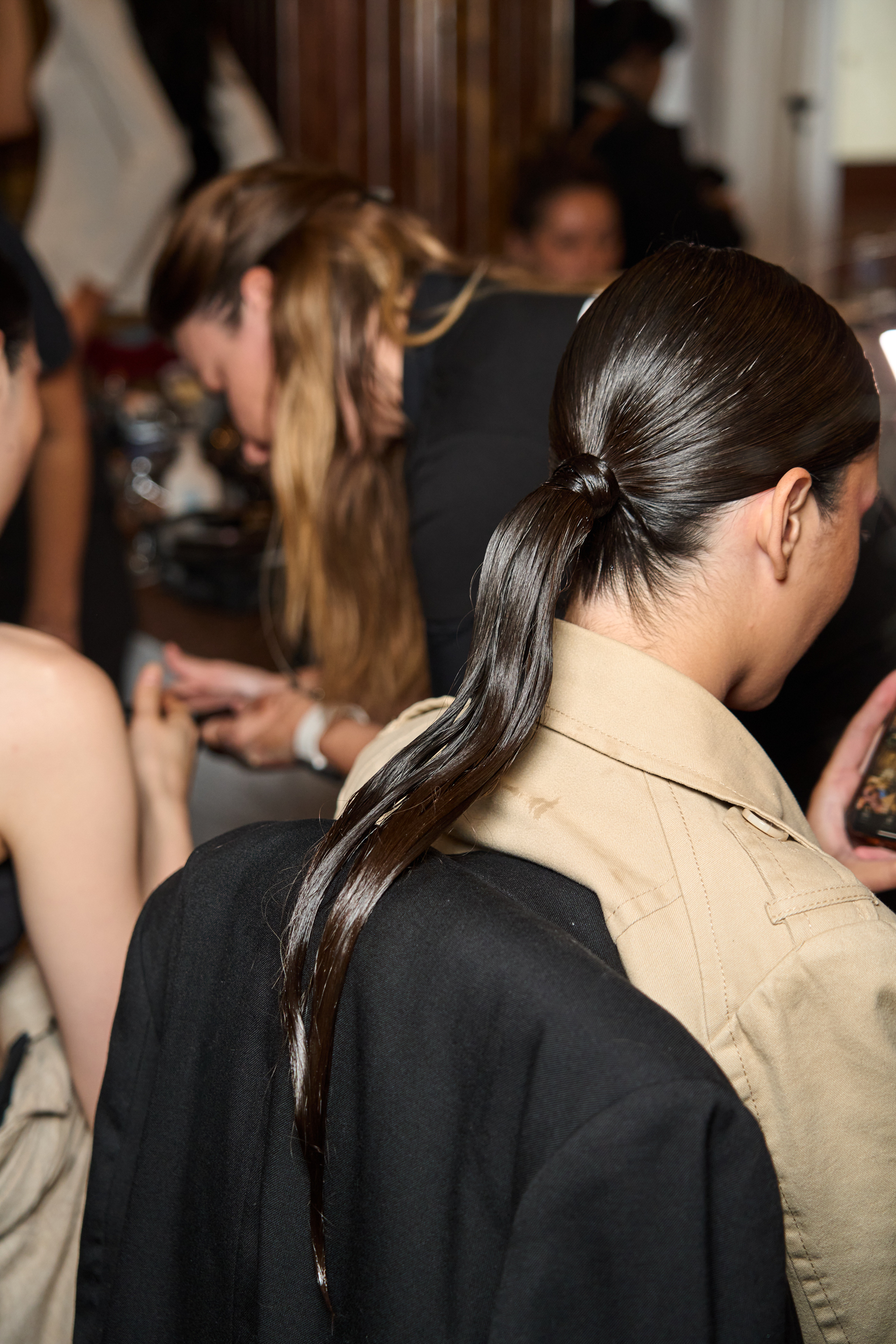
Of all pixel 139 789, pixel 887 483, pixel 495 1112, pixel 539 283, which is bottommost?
pixel 139 789

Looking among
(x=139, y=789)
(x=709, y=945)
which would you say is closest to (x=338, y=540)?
(x=139, y=789)

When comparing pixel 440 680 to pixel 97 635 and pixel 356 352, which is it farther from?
pixel 97 635

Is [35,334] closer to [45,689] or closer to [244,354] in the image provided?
[244,354]

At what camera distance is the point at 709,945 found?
57cm

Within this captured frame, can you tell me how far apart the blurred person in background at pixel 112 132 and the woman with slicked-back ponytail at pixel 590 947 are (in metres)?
2.18

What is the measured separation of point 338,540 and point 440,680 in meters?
0.35

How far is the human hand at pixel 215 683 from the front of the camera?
1531mm

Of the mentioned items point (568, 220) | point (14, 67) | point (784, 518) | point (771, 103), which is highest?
point (771, 103)

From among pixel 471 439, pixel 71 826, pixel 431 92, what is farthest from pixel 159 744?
pixel 431 92

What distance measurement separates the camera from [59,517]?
1.69 m

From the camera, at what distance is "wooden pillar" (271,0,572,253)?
2.88m

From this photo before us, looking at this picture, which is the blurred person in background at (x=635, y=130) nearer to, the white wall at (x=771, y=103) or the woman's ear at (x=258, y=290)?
the woman's ear at (x=258, y=290)

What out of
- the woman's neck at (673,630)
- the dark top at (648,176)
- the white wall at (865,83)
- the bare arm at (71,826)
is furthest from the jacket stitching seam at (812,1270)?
the white wall at (865,83)

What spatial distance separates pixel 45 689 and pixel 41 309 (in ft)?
2.96
